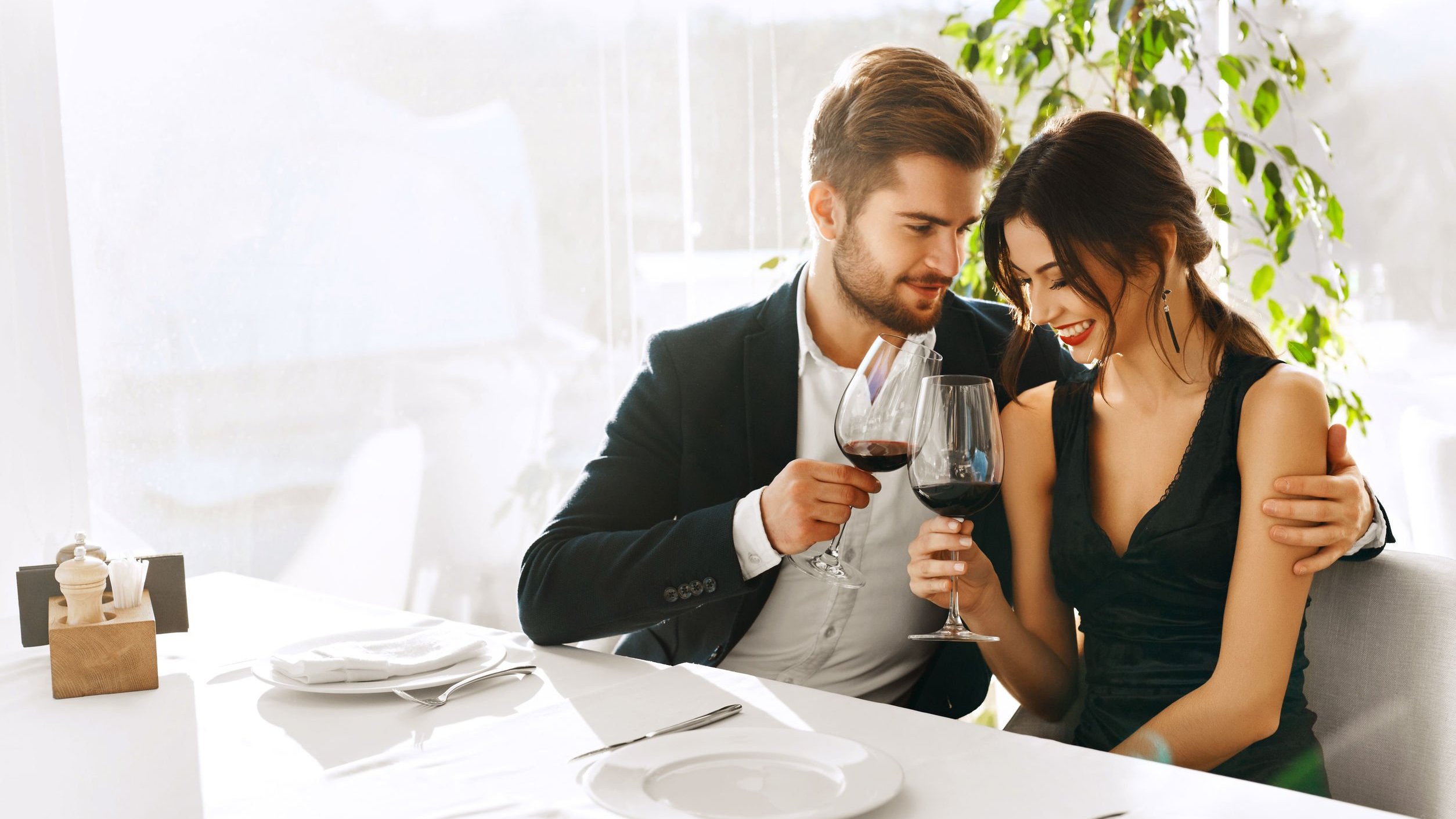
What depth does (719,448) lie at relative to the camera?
5.83ft

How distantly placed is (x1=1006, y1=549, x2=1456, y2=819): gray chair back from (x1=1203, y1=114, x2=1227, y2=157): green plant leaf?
1699 millimetres

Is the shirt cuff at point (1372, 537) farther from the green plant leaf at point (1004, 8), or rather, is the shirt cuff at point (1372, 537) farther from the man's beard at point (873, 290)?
the green plant leaf at point (1004, 8)

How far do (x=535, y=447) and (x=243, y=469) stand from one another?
2.57 ft

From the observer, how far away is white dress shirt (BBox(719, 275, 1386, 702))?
5.69 ft

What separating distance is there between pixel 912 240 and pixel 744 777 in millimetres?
1044

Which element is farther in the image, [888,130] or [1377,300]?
[1377,300]

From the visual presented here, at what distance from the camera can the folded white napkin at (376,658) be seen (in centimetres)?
128

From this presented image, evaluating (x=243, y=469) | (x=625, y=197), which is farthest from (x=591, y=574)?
(x=625, y=197)

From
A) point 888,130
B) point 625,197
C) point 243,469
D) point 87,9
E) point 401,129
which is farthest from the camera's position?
point 625,197

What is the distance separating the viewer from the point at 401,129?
268 centimetres

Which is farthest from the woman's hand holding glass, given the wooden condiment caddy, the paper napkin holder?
the paper napkin holder

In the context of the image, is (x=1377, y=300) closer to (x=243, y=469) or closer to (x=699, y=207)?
(x=699, y=207)

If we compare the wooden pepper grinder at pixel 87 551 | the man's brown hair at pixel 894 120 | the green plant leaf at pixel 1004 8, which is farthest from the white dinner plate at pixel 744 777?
the green plant leaf at pixel 1004 8

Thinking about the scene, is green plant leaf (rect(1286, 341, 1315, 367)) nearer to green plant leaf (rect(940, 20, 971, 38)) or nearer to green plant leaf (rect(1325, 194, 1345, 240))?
green plant leaf (rect(1325, 194, 1345, 240))
